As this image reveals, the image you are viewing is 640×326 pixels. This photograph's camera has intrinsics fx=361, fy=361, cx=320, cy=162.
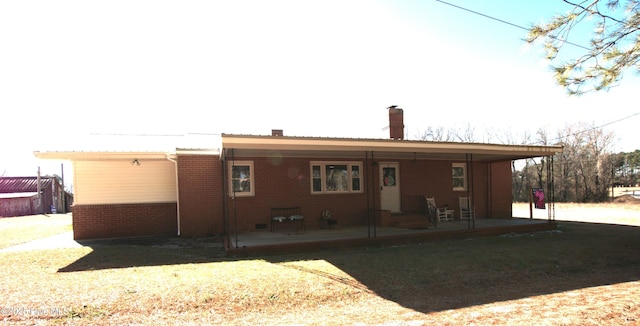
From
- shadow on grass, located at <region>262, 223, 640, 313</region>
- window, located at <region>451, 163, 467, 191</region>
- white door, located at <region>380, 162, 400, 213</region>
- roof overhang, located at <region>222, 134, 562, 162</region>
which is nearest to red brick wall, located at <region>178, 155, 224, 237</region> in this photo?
roof overhang, located at <region>222, 134, 562, 162</region>

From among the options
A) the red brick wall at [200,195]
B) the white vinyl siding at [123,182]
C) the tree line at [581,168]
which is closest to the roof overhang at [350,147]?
the red brick wall at [200,195]

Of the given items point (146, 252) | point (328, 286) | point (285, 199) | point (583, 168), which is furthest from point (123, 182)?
point (583, 168)

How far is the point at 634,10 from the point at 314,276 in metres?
6.54

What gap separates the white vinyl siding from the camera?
10.9 meters

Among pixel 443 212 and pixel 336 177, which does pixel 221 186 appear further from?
pixel 443 212

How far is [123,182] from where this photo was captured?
11.2 m

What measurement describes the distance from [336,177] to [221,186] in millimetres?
3784

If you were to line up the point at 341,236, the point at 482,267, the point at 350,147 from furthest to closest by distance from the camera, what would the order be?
the point at 341,236
the point at 350,147
the point at 482,267

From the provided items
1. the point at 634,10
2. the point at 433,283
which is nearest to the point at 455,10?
the point at 634,10

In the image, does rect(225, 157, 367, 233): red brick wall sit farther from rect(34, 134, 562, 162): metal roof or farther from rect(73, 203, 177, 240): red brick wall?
rect(73, 203, 177, 240): red brick wall

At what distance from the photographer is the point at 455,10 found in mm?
8562

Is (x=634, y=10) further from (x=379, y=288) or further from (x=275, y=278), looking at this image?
(x=275, y=278)

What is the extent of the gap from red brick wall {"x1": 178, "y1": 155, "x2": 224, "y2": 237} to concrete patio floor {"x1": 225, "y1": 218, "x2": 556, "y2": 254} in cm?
87

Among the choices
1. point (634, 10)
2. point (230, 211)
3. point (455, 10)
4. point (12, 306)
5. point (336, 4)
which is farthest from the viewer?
point (230, 211)
